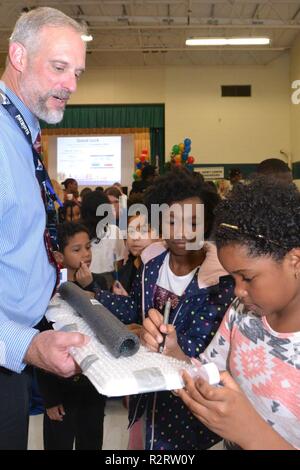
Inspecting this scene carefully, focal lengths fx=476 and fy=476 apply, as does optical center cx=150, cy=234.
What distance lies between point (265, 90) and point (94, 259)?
9.62m

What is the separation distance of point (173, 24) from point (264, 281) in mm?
9298

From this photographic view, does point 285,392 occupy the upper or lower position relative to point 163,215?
lower

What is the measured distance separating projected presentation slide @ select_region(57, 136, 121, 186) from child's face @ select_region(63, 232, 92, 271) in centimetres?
929

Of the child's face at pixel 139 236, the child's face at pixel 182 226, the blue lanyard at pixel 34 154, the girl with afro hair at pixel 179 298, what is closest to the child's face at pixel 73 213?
the child's face at pixel 139 236

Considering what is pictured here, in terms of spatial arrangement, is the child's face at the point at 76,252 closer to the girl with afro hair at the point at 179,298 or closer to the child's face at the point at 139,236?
the child's face at the point at 139,236

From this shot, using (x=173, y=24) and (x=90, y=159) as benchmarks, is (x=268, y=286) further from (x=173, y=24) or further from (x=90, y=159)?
(x=90, y=159)

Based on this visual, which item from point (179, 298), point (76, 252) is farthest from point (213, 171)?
point (179, 298)

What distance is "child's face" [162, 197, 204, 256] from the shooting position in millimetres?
1824

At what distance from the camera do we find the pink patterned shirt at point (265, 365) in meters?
1.13

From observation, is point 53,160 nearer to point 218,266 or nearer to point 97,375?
point 218,266

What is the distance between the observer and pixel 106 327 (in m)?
1.08

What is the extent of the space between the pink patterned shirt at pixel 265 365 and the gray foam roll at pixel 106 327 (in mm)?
347

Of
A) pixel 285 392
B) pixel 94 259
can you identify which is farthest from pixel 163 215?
pixel 94 259

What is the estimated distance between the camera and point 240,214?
3.84ft
